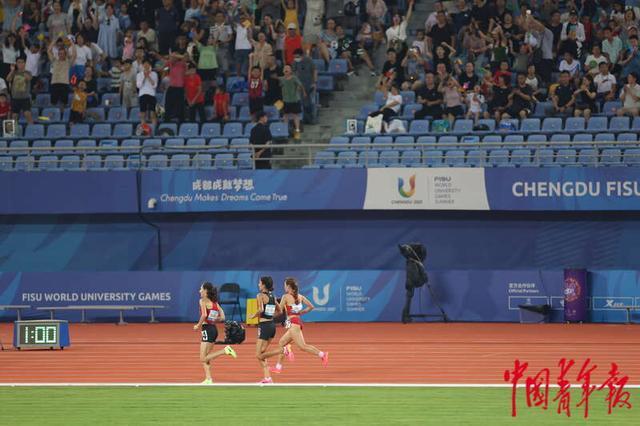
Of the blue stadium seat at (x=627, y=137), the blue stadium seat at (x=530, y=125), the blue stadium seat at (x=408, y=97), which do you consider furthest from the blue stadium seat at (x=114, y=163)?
the blue stadium seat at (x=627, y=137)

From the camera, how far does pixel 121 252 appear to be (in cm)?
→ 3391

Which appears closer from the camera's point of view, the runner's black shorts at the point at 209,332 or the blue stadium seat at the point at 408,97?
the runner's black shorts at the point at 209,332

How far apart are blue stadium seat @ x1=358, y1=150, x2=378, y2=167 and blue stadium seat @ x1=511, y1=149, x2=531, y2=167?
10.8ft

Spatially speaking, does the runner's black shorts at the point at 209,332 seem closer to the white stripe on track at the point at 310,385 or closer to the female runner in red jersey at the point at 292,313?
the white stripe on track at the point at 310,385

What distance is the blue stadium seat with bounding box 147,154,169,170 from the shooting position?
108ft

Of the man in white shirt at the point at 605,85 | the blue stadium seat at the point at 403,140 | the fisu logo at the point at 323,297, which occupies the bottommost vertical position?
the fisu logo at the point at 323,297

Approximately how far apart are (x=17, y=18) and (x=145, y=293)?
10595mm

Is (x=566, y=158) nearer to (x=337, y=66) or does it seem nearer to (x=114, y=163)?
(x=337, y=66)

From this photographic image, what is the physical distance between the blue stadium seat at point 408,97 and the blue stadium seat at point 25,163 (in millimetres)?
9444

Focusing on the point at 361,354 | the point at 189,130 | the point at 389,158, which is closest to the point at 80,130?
the point at 189,130

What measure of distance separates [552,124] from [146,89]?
10453 mm

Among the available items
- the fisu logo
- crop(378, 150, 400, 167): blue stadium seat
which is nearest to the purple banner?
crop(378, 150, 400, 167): blue stadium seat

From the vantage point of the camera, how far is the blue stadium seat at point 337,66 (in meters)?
35.2

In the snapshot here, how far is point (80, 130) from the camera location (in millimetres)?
34688
